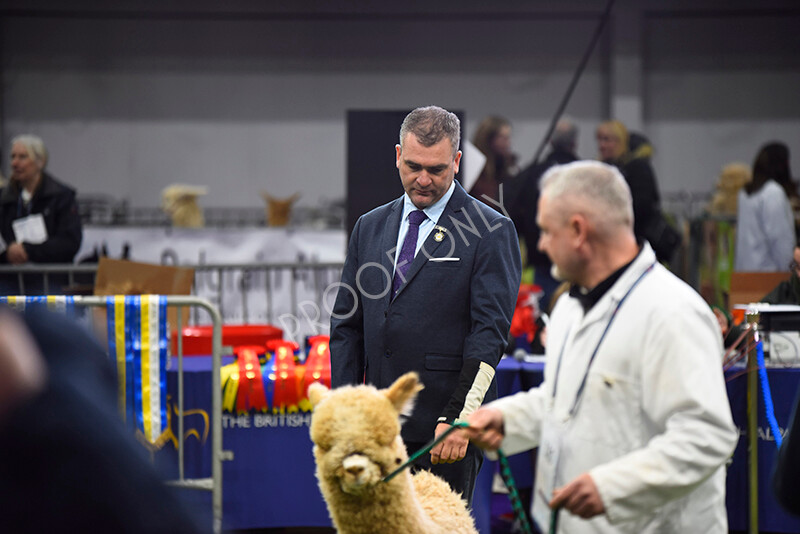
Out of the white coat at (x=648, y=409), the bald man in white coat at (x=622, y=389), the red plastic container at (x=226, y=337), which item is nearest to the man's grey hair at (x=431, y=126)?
the bald man in white coat at (x=622, y=389)

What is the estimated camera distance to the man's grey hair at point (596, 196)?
1993 mm

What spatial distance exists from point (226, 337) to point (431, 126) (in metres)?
2.90

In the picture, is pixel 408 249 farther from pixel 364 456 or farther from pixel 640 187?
pixel 640 187

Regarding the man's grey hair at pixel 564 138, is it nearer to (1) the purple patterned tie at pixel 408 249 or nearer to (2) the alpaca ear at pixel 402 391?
(1) the purple patterned tie at pixel 408 249

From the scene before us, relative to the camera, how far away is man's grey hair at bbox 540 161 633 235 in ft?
6.54

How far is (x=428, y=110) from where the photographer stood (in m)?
2.91

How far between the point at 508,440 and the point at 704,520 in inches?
18.8

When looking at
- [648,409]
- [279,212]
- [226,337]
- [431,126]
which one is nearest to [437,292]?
[431,126]

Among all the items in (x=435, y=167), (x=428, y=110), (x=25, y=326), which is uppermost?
(x=428, y=110)

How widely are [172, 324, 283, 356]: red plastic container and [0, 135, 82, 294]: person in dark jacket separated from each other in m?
1.77

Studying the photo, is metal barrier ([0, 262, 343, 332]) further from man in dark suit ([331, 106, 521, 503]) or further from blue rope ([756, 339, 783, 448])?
man in dark suit ([331, 106, 521, 503])

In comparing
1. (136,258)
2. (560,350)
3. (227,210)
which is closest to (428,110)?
(560,350)

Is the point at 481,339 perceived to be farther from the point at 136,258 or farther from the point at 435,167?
the point at 136,258

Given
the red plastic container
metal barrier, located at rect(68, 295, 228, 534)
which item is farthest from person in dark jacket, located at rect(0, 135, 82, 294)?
metal barrier, located at rect(68, 295, 228, 534)
